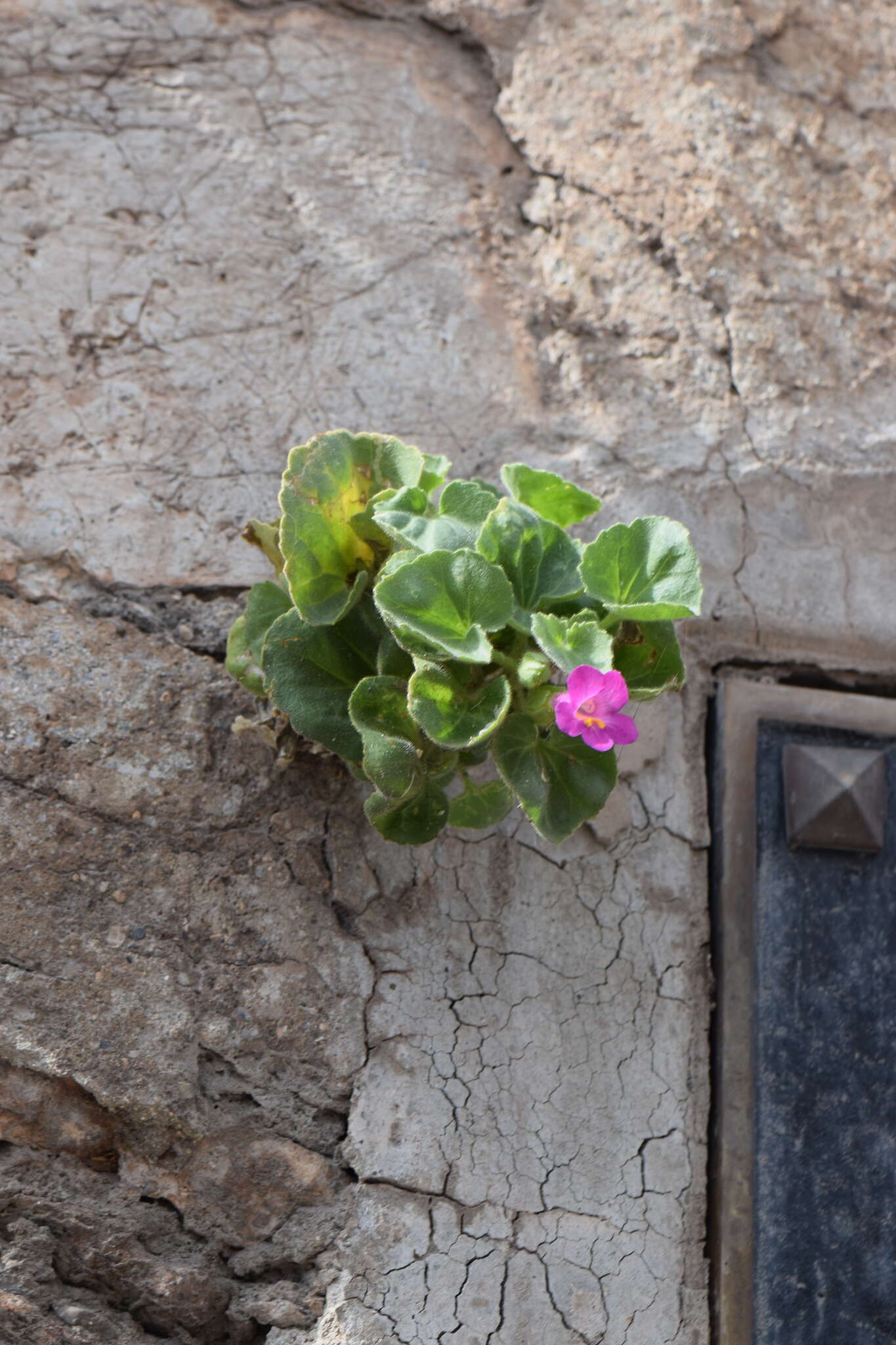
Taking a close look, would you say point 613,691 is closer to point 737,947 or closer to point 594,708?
point 594,708

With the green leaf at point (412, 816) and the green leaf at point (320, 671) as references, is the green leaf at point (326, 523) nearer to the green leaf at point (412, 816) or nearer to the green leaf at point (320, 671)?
the green leaf at point (320, 671)

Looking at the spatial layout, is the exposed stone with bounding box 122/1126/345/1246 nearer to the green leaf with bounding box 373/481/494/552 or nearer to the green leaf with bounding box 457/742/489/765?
the green leaf with bounding box 457/742/489/765

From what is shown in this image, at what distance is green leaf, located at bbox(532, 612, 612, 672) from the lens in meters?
1.10

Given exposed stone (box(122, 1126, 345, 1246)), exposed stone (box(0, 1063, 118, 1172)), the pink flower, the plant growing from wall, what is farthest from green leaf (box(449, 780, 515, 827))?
exposed stone (box(0, 1063, 118, 1172))

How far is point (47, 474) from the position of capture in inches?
60.9

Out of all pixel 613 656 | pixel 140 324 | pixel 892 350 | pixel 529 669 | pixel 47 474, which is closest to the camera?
pixel 529 669

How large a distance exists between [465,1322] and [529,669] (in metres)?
0.80

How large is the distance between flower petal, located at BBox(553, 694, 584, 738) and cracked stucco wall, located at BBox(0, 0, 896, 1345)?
43 centimetres

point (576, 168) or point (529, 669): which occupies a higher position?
point (576, 168)

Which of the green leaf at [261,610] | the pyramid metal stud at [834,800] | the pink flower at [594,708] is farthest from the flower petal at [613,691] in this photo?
the pyramid metal stud at [834,800]

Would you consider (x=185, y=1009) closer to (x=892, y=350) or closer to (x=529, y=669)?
(x=529, y=669)

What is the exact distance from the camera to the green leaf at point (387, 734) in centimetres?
117

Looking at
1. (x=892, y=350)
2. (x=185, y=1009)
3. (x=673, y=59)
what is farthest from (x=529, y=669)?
(x=673, y=59)

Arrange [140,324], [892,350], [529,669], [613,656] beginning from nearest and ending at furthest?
[529,669], [613,656], [140,324], [892,350]
